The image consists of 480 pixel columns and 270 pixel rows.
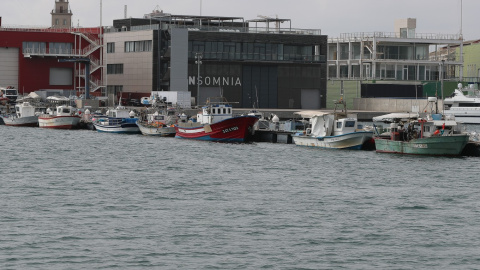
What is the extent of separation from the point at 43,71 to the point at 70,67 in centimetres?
574

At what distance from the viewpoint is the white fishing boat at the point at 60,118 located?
133250 mm

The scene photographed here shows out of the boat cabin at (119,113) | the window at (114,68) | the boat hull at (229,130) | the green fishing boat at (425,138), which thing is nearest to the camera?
the green fishing boat at (425,138)

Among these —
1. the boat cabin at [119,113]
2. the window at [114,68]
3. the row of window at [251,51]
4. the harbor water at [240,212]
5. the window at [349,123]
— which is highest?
the row of window at [251,51]

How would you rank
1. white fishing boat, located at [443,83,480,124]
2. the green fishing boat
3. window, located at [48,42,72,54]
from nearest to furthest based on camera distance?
1. the green fishing boat
2. white fishing boat, located at [443,83,480,124]
3. window, located at [48,42,72,54]

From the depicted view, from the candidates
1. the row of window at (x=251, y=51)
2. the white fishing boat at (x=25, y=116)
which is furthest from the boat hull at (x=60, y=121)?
the row of window at (x=251, y=51)

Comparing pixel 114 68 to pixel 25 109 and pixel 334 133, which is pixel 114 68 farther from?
Result: pixel 334 133

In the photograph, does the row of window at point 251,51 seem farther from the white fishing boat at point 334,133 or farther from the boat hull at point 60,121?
the white fishing boat at point 334,133

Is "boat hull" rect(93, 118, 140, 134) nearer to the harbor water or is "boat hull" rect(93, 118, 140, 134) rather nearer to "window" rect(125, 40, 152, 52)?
"window" rect(125, 40, 152, 52)

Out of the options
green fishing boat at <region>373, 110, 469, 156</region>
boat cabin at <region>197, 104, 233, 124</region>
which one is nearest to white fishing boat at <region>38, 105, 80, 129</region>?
boat cabin at <region>197, 104, 233, 124</region>

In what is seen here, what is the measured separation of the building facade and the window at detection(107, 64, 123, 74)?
15 centimetres

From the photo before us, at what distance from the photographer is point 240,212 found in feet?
169

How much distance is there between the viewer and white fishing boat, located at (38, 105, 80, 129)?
133 meters

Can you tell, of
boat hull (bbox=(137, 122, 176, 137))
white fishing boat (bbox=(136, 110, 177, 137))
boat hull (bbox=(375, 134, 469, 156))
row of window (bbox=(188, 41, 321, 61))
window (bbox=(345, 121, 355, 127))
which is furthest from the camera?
row of window (bbox=(188, 41, 321, 61))

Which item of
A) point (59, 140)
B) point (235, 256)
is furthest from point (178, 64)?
point (235, 256)
